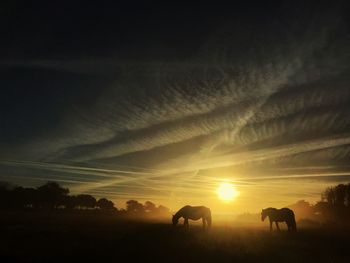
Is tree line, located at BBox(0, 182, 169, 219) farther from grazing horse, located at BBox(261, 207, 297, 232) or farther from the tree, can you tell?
grazing horse, located at BBox(261, 207, 297, 232)

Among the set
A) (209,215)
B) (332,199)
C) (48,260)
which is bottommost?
(48,260)

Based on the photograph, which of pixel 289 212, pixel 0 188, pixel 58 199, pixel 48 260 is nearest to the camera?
pixel 48 260

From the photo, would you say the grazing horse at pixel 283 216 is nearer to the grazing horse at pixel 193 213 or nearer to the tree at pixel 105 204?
the grazing horse at pixel 193 213

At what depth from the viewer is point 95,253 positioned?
20672mm

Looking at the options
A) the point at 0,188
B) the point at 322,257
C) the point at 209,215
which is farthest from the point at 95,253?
the point at 0,188

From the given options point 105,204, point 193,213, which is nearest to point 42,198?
point 105,204

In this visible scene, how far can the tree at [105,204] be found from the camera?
182m

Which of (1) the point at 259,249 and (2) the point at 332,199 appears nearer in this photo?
(1) the point at 259,249

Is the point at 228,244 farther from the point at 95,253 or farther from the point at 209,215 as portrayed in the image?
the point at 209,215

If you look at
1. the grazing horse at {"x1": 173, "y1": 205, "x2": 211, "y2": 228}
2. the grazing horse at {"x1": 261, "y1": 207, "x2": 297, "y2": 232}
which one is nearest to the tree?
the grazing horse at {"x1": 173, "y1": 205, "x2": 211, "y2": 228}

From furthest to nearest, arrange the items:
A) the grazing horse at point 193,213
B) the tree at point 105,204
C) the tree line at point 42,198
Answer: the tree at point 105,204
the tree line at point 42,198
the grazing horse at point 193,213

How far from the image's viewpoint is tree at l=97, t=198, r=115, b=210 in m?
182

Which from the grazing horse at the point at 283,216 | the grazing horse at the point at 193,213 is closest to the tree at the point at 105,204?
the grazing horse at the point at 193,213

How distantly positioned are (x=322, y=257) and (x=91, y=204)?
15946cm
